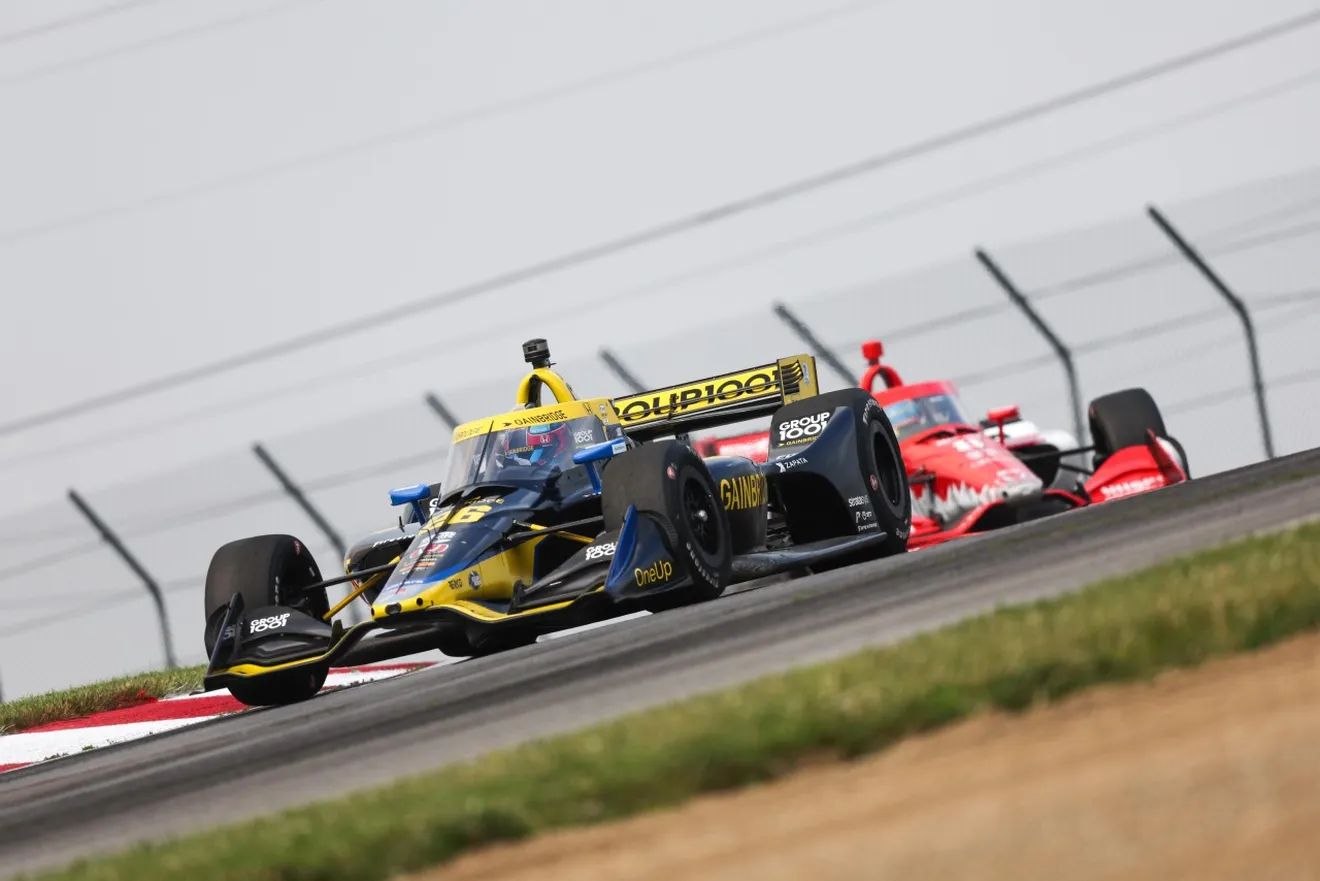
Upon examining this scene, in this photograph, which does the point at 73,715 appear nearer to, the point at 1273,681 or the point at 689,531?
the point at 689,531

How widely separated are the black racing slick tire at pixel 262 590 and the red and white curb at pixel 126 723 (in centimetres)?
45

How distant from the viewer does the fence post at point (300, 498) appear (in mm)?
15312

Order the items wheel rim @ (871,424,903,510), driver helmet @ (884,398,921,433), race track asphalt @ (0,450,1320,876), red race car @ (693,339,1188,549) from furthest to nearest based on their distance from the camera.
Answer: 1. driver helmet @ (884,398,921,433)
2. red race car @ (693,339,1188,549)
3. wheel rim @ (871,424,903,510)
4. race track asphalt @ (0,450,1320,876)

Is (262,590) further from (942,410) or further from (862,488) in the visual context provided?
(942,410)

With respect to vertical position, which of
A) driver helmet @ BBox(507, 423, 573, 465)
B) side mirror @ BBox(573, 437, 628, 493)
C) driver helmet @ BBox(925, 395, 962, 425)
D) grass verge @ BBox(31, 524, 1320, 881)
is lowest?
grass verge @ BBox(31, 524, 1320, 881)

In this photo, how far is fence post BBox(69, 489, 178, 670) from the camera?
49.9 feet

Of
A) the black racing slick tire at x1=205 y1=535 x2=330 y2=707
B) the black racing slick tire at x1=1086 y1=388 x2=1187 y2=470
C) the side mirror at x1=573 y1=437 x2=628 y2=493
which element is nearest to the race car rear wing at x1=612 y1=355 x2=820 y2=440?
the side mirror at x1=573 y1=437 x2=628 y2=493

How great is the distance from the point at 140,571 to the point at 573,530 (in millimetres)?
6103

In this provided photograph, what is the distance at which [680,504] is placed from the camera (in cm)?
941

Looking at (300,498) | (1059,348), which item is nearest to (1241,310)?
(1059,348)

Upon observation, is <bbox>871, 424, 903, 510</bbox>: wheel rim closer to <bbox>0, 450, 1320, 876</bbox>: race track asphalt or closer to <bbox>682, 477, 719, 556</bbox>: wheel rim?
<bbox>0, 450, 1320, 876</bbox>: race track asphalt

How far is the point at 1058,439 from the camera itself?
1731 cm

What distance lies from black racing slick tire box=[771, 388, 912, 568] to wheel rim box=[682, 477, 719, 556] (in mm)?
1368

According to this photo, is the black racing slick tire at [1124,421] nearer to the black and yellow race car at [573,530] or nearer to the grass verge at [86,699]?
the black and yellow race car at [573,530]
